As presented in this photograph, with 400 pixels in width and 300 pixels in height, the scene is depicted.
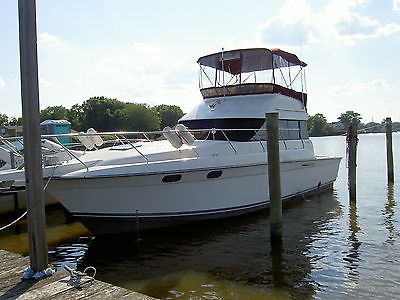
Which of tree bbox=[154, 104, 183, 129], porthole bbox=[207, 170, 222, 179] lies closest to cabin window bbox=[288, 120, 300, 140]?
porthole bbox=[207, 170, 222, 179]

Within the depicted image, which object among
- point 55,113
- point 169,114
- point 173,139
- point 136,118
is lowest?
point 173,139

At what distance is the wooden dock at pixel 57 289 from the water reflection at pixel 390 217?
637 centimetres

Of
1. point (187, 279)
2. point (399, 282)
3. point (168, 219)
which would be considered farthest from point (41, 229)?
point (399, 282)

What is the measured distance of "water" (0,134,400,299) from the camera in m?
6.04

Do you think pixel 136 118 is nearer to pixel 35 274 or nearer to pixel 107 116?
pixel 107 116

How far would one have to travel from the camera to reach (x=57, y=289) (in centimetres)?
371

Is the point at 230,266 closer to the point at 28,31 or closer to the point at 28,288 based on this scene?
the point at 28,288

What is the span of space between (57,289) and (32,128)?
60.5 inches

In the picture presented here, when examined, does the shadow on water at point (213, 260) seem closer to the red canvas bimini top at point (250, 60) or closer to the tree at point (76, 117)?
the red canvas bimini top at point (250, 60)

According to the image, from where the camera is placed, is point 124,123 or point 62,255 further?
point 124,123

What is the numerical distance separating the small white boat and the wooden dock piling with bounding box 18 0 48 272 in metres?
3.25

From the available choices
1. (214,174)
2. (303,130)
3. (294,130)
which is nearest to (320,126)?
(303,130)

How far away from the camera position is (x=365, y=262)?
7051mm

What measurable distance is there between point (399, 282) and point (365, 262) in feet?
3.03
